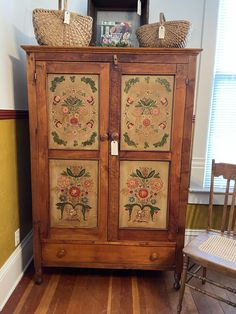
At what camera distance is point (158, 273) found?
202 cm

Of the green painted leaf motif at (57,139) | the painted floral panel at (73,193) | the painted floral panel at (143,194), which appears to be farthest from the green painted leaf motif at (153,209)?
the green painted leaf motif at (57,139)

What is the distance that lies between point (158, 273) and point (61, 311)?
779mm

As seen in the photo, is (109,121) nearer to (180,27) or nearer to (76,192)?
(76,192)

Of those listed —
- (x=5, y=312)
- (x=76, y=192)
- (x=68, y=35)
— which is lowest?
(x=5, y=312)

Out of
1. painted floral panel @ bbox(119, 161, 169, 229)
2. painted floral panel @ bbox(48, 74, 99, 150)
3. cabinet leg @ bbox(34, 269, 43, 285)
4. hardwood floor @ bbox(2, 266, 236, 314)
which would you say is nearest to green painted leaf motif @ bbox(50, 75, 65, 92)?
painted floral panel @ bbox(48, 74, 99, 150)

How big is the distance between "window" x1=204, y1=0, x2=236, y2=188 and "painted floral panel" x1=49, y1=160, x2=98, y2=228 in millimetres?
1068

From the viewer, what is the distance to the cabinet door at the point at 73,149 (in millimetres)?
1617

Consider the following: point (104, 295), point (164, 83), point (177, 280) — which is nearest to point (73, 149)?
point (164, 83)

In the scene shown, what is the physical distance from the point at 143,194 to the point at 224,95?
1121mm

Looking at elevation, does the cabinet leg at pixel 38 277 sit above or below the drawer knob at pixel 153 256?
below

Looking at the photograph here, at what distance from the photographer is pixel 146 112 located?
1639mm

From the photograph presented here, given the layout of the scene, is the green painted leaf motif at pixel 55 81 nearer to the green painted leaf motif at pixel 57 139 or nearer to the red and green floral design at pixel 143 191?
the green painted leaf motif at pixel 57 139

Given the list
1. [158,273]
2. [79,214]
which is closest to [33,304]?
[79,214]

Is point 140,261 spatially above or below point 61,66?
below
